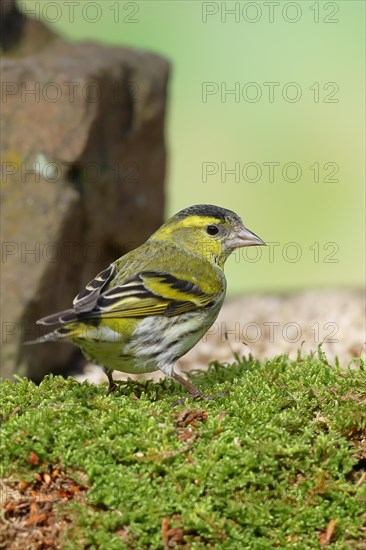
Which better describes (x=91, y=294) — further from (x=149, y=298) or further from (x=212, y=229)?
(x=212, y=229)

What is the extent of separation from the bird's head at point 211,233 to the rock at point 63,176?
80.3 inches

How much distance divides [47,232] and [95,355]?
2923 millimetres

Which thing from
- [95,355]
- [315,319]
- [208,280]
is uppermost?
[208,280]

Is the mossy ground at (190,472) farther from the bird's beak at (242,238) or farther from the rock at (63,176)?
the rock at (63,176)

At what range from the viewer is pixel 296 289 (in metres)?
11.1

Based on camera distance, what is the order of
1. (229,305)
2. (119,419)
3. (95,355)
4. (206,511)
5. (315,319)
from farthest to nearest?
(229,305), (315,319), (95,355), (119,419), (206,511)

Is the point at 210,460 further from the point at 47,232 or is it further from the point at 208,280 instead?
the point at 47,232

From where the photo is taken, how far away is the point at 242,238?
6.32m

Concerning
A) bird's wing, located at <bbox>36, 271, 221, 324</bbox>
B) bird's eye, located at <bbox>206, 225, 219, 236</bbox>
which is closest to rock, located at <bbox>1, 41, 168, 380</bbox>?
bird's eye, located at <bbox>206, 225, 219, 236</bbox>

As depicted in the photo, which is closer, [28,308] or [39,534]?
[39,534]

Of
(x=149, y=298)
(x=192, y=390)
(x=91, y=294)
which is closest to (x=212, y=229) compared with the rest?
(x=149, y=298)

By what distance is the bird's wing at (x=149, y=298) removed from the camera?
5.15m

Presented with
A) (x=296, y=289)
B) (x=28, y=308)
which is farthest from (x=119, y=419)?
(x=296, y=289)

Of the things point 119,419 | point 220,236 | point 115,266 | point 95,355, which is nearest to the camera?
point 119,419
